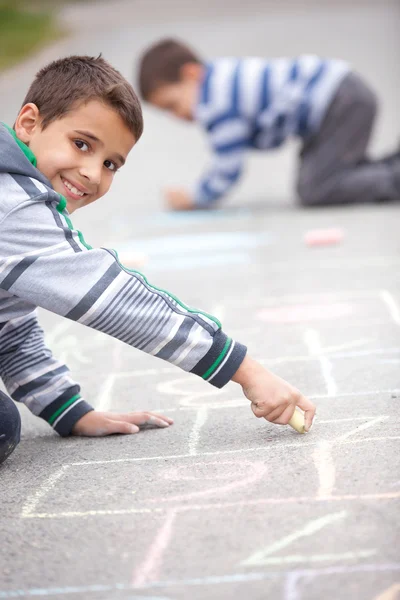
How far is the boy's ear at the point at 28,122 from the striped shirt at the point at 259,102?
2.46 meters

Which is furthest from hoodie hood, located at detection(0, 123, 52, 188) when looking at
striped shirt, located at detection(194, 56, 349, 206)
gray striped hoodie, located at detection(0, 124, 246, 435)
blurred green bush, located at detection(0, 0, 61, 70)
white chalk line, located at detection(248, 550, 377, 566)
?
blurred green bush, located at detection(0, 0, 61, 70)

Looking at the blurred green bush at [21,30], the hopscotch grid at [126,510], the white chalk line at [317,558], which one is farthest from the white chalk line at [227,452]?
the blurred green bush at [21,30]

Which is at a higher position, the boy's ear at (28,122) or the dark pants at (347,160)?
the boy's ear at (28,122)

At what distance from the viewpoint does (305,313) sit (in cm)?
265

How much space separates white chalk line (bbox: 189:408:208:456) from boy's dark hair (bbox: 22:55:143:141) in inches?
22.5

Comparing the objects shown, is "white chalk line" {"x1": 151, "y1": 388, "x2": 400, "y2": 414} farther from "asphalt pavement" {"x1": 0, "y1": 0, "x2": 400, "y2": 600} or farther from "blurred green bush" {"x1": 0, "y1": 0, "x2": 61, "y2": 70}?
"blurred green bush" {"x1": 0, "y1": 0, "x2": 61, "y2": 70}

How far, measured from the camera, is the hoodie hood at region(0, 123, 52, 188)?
164 centimetres

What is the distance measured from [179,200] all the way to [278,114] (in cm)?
65

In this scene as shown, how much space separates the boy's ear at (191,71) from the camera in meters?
4.21

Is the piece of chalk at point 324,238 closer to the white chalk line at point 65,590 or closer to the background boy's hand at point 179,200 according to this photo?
the background boy's hand at point 179,200

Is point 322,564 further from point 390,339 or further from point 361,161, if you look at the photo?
point 361,161

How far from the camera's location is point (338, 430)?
1.73 m

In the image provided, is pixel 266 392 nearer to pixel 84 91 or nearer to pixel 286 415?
pixel 286 415

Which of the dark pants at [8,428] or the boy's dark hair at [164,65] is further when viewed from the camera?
the boy's dark hair at [164,65]
